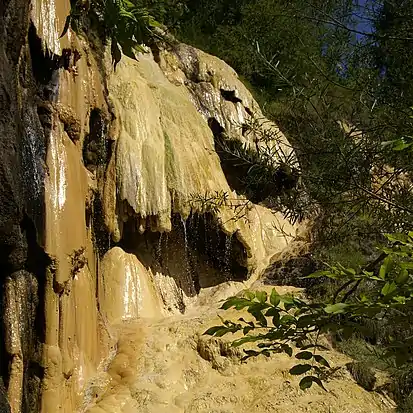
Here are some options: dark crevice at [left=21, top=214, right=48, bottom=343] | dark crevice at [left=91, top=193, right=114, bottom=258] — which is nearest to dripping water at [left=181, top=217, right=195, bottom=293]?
dark crevice at [left=91, top=193, right=114, bottom=258]

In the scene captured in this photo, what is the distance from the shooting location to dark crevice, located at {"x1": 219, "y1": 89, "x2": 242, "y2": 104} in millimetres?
14648

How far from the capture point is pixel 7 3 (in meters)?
4.87

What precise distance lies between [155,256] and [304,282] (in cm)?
253

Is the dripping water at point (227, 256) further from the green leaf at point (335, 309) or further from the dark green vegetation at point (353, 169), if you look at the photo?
the green leaf at point (335, 309)

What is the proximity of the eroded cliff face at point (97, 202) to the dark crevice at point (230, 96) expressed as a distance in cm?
3

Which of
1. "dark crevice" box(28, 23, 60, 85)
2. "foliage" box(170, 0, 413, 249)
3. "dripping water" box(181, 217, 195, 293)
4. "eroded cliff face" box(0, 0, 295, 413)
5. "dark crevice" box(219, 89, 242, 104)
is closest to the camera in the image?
"foliage" box(170, 0, 413, 249)

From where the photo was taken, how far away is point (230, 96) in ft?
48.3

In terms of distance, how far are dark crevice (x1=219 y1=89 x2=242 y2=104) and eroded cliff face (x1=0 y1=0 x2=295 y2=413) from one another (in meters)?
0.03

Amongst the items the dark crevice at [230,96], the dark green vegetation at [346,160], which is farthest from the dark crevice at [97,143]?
the dark crevice at [230,96]

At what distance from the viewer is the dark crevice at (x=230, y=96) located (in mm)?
14648

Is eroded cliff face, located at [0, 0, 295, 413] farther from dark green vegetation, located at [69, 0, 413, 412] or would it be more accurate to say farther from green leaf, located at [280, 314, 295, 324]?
green leaf, located at [280, 314, 295, 324]

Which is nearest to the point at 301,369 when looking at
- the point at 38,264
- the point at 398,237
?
the point at 398,237

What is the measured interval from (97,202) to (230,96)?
6061 mm

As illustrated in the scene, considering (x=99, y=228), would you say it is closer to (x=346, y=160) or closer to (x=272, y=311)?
(x=346, y=160)
